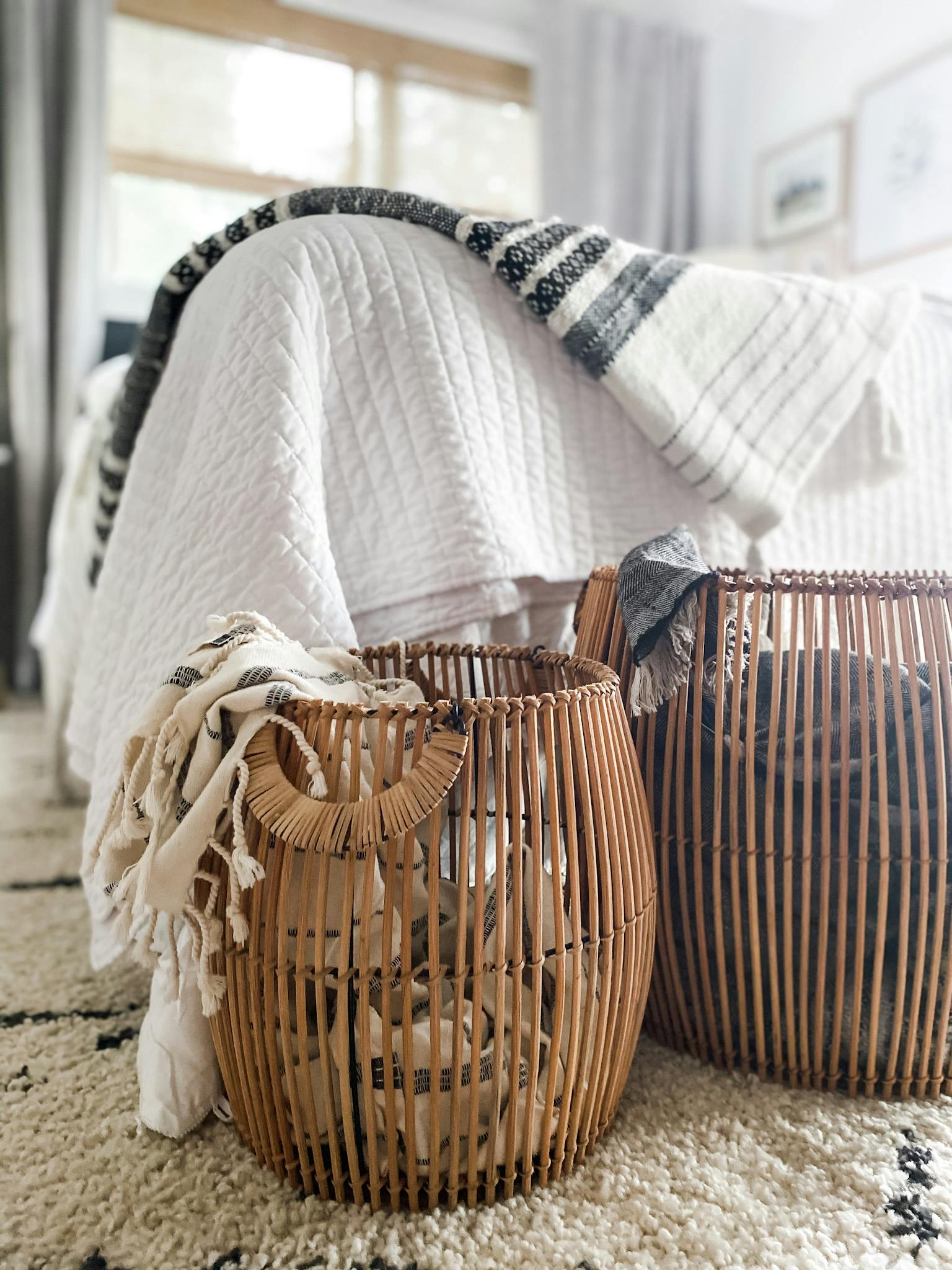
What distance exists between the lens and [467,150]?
3.75 metres

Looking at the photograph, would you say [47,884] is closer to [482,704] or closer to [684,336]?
[482,704]

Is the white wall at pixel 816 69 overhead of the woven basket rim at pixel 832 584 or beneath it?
overhead

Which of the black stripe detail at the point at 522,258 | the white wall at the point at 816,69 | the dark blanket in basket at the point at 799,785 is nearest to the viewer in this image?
the dark blanket in basket at the point at 799,785

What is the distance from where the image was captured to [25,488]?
295 centimetres

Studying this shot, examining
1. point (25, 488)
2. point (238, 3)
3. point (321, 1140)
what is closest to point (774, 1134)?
point (321, 1140)

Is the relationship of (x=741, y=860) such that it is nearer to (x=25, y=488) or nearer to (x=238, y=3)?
(x=25, y=488)

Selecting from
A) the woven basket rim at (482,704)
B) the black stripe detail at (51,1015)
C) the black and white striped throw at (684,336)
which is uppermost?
the black and white striped throw at (684,336)

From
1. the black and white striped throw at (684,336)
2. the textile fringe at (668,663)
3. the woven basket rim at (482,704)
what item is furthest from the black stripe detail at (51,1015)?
the black and white striped throw at (684,336)

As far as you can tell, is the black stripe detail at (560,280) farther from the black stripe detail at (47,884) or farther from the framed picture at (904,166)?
the framed picture at (904,166)

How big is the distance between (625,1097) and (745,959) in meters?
0.14

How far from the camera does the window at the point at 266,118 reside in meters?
3.27

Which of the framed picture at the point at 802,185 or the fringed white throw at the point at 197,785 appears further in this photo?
the framed picture at the point at 802,185

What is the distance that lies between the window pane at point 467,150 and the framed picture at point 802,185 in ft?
2.83

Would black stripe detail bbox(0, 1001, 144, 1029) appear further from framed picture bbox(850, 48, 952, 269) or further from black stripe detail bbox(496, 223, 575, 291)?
framed picture bbox(850, 48, 952, 269)
